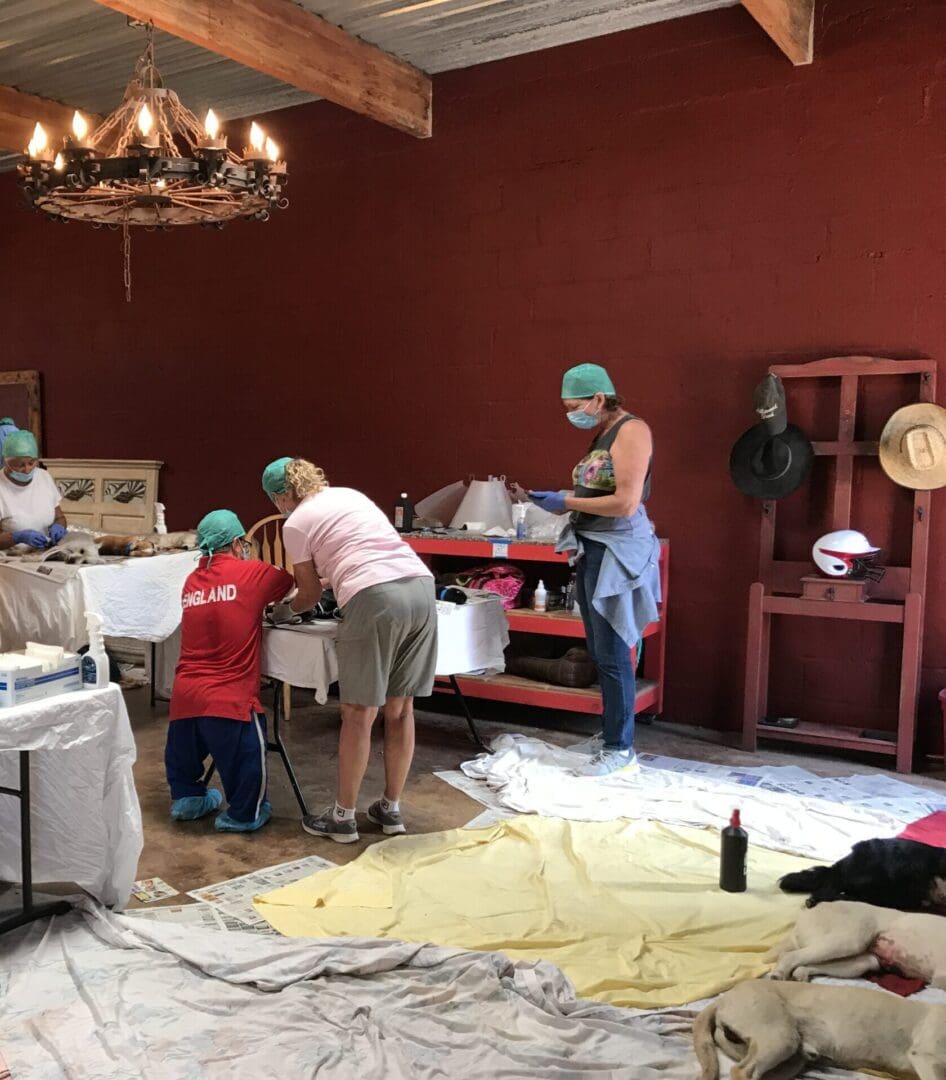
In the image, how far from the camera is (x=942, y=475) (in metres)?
4.50

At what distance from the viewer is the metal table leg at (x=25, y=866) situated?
2.71 meters

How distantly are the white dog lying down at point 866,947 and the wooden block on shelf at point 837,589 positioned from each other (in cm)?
207

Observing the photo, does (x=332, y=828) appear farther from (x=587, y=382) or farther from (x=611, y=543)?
(x=587, y=382)

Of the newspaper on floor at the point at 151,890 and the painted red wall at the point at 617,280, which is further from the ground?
the painted red wall at the point at 617,280

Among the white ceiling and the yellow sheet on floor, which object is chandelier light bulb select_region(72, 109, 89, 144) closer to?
the white ceiling

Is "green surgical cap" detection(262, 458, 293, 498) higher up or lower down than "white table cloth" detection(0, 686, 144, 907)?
higher up

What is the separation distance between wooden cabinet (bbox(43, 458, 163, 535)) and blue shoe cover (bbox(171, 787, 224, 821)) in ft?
12.1

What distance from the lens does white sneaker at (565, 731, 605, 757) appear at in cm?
454

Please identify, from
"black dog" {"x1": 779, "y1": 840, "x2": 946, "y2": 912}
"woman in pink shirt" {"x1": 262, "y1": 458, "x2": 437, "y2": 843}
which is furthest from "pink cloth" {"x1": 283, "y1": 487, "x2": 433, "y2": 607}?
Result: "black dog" {"x1": 779, "y1": 840, "x2": 946, "y2": 912}

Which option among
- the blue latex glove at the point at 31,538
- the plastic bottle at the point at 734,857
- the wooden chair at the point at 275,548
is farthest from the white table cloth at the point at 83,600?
the plastic bottle at the point at 734,857

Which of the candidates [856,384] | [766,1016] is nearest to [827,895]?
[766,1016]

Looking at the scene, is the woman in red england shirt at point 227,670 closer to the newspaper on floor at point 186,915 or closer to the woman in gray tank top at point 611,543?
the newspaper on floor at point 186,915

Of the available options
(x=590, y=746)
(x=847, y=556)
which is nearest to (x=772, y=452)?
(x=847, y=556)

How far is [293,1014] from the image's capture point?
2.48 m
